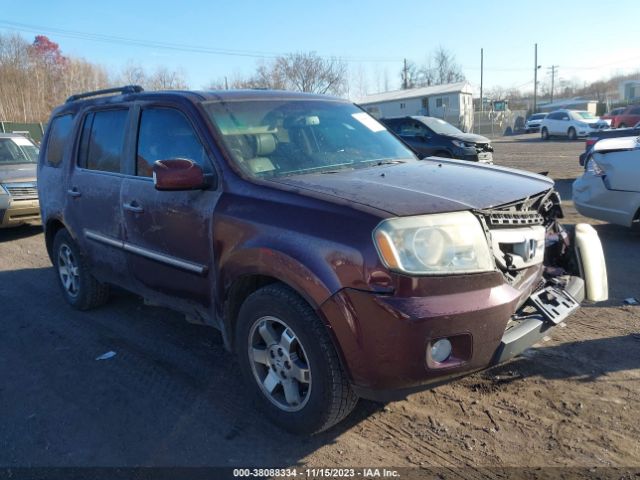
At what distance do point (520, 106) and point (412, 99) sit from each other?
2940 cm

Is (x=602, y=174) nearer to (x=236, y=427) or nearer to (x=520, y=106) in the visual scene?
(x=236, y=427)

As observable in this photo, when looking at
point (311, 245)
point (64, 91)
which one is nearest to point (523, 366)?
point (311, 245)

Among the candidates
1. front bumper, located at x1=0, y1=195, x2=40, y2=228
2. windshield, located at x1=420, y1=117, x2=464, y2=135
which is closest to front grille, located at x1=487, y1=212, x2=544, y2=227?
front bumper, located at x1=0, y1=195, x2=40, y2=228

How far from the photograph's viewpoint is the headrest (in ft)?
11.2

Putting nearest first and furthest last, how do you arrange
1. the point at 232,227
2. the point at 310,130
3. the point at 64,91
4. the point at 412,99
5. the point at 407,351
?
the point at 407,351
the point at 232,227
the point at 310,130
the point at 64,91
the point at 412,99

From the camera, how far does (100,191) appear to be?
4250 mm

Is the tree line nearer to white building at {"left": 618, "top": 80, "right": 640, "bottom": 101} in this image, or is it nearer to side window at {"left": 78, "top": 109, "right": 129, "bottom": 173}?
side window at {"left": 78, "top": 109, "right": 129, "bottom": 173}

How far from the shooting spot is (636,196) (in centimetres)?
630

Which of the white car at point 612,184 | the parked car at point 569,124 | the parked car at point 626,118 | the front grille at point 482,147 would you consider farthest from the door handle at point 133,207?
the parked car at point 569,124

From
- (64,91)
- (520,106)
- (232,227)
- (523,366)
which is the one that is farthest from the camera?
(520,106)

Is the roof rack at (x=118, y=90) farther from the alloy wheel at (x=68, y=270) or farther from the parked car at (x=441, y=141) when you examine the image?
the parked car at (x=441, y=141)

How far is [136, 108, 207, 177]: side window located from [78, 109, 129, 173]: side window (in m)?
0.30

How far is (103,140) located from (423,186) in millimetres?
2842

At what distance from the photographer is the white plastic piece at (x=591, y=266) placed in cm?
339
